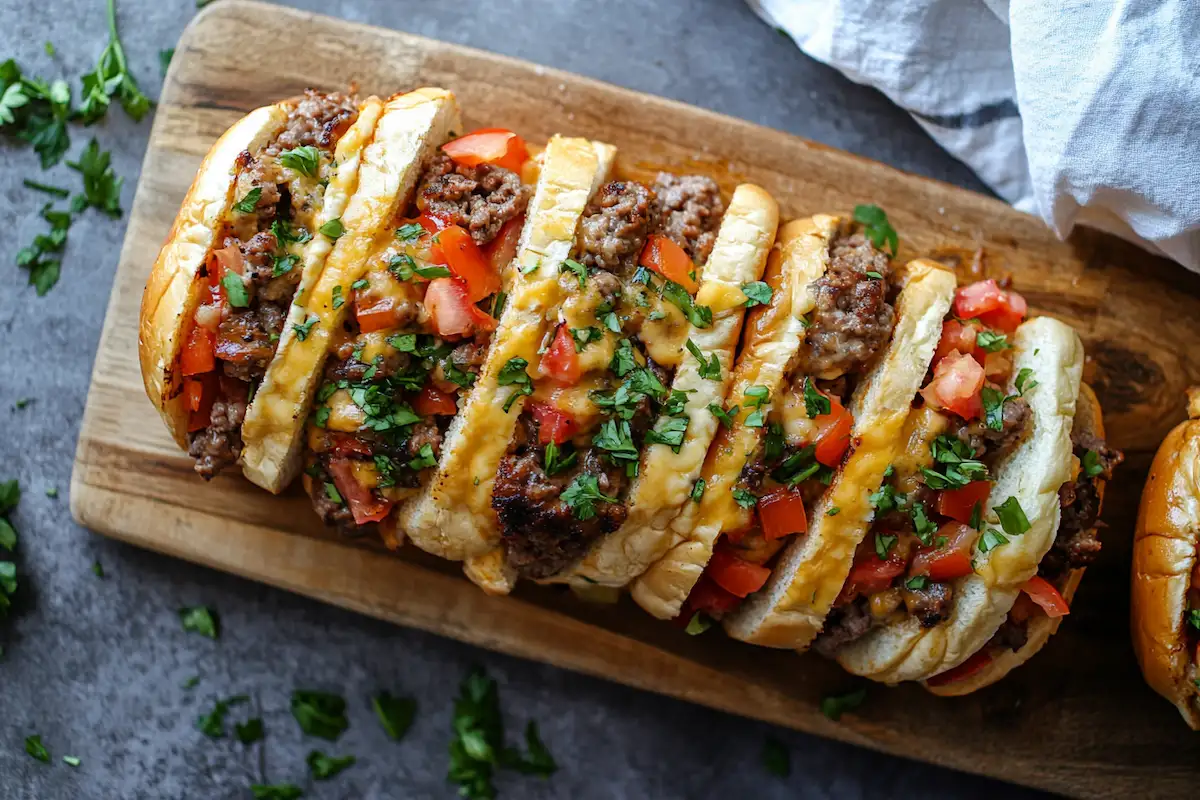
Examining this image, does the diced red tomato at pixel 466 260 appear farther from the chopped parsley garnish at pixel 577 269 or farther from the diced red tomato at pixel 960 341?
the diced red tomato at pixel 960 341

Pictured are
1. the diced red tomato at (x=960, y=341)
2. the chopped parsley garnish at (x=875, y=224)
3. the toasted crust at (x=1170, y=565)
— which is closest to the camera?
the diced red tomato at (x=960, y=341)

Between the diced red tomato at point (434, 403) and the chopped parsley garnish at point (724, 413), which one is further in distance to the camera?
the diced red tomato at point (434, 403)

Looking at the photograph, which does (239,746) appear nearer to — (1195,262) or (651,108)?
(651,108)

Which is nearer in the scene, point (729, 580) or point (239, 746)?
point (729, 580)

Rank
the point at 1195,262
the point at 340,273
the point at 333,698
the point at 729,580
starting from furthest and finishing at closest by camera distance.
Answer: the point at 333,698, the point at 1195,262, the point at 729,580, the point at 340,273

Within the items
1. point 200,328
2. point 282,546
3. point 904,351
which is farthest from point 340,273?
point 904,351

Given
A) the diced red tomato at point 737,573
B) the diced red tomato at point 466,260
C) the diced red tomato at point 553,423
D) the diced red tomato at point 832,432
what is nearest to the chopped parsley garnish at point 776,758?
the diced red tomato at point 737,573

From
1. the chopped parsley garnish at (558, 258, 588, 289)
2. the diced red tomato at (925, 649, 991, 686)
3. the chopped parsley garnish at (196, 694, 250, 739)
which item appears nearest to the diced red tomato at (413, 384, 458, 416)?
the chopped parsley garnish at (558, 258, 588, 289)

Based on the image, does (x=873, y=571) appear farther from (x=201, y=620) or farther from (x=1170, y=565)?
(x=201, y=620)
